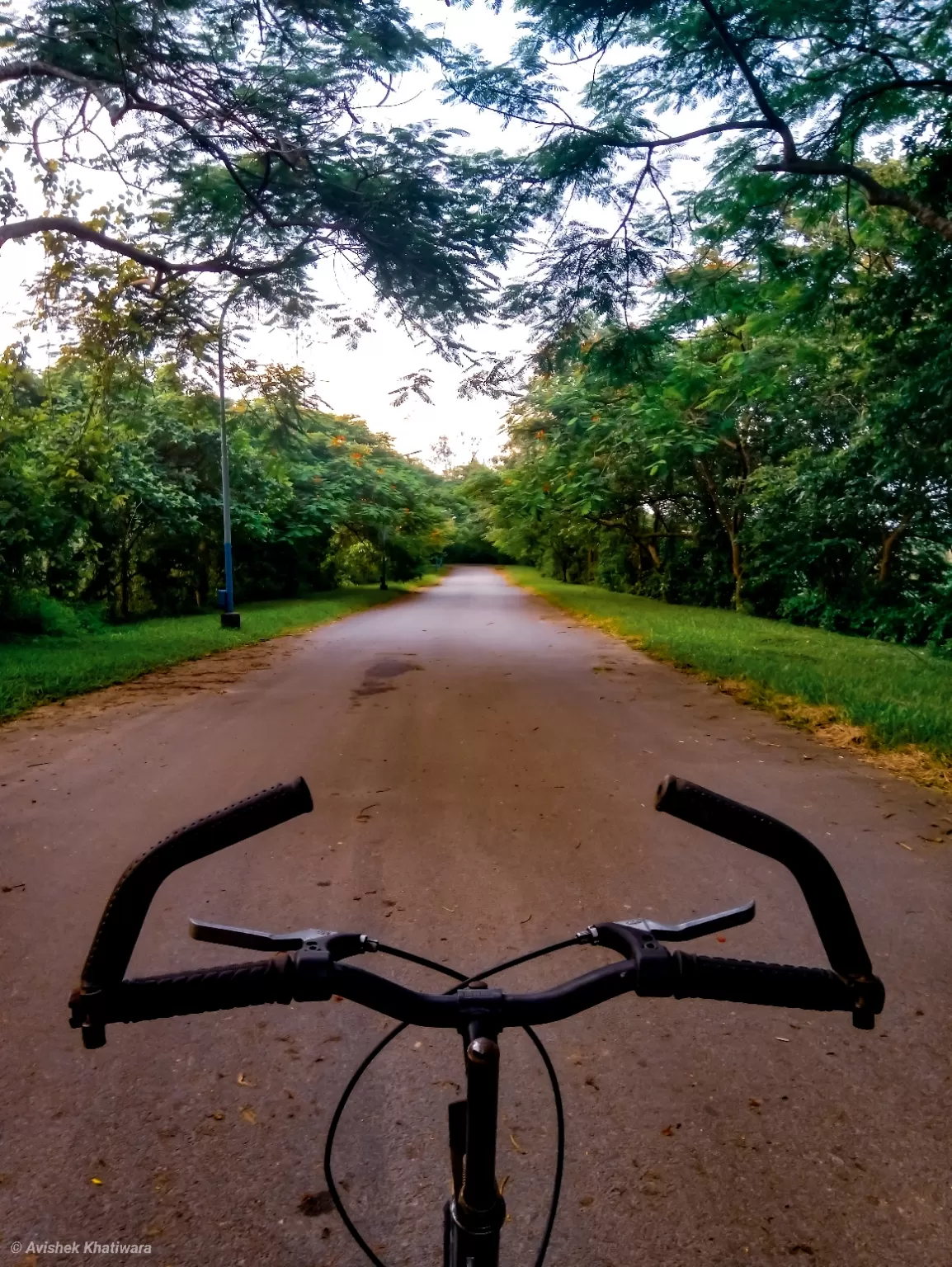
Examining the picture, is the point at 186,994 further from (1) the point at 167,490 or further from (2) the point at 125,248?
(1) the point at 167,490

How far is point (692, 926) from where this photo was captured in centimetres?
122

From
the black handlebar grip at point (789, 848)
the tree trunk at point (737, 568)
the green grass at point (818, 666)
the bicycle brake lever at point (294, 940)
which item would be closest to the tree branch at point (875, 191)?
the green grass at point (818, 666)

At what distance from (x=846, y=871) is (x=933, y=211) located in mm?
6223

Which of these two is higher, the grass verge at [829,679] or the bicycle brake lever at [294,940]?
the bicycle brake lever at [294,940]

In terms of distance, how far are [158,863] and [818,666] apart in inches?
415

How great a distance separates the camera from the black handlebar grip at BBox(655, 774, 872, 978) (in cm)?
109

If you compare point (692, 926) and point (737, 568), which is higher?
point (737, 568)

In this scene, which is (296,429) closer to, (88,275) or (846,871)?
(88,275)

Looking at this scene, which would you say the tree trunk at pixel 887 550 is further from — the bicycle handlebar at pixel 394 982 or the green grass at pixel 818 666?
the bicycle handlebar at pixel 394 982

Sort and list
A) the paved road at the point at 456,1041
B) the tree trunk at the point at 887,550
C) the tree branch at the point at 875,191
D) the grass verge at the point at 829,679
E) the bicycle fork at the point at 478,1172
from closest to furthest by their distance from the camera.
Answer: the bicycle fork at the point at 478,1172 < the paved road at the point at 456,1041 < the grass verge at the point at 829,679 < the tree branch at the point at 875,191 < the tree trunk at the point at 887,550

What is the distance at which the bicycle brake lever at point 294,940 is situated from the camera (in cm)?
119

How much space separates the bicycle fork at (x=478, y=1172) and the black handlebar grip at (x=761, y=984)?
29 centimetres

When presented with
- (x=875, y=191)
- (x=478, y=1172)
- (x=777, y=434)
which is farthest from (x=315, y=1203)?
(x=777, y=434)

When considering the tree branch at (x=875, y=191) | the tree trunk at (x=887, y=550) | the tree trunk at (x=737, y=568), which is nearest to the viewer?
the tree branch at (x=875, y=191)
